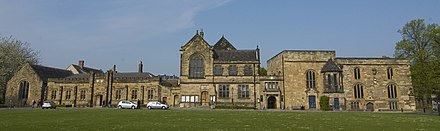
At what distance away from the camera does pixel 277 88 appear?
164 ft

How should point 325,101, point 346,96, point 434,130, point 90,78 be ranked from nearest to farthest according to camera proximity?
point 434,130, point 325,101, point 346,96, point 90,78

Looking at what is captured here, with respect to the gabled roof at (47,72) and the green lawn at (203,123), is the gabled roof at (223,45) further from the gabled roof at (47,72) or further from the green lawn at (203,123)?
the green lawn at (203,123)

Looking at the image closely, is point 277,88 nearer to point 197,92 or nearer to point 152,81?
point 197,92

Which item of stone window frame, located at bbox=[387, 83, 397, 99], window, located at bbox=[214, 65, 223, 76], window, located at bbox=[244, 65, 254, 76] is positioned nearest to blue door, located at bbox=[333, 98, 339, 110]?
stone window frame, located at bbox=[387, 83, 397, 99]

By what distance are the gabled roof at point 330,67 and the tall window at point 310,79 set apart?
72.6 inches

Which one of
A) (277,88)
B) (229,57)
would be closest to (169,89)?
(229,57)

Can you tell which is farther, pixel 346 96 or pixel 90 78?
pixel 90 78

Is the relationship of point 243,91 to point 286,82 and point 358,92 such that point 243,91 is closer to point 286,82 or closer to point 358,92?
point 286,82

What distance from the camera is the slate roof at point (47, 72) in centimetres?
5906

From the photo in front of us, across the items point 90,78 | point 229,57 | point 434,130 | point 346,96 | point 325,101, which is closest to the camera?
point 434,130

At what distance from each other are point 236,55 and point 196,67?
6863 mm

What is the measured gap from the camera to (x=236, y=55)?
5369cm

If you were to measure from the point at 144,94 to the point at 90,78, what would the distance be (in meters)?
10.2

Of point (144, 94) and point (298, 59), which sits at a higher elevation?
point (298, 59)
